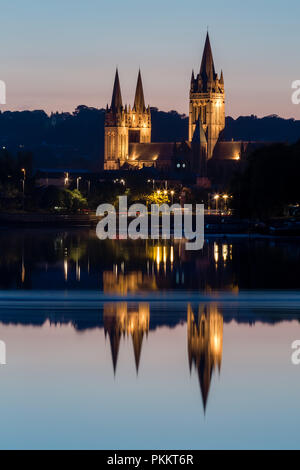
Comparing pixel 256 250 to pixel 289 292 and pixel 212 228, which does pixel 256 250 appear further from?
pixel 212 228

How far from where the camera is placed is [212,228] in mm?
86375

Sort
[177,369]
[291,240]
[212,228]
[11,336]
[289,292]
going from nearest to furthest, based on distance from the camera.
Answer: [177,369] → [11,336] → [289,292] → [291,240] → [212,228]

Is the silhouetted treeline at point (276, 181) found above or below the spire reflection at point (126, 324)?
above

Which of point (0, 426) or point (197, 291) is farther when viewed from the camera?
point (197, 291)

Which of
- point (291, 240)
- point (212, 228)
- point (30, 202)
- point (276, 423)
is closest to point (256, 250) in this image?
point (291, 240)

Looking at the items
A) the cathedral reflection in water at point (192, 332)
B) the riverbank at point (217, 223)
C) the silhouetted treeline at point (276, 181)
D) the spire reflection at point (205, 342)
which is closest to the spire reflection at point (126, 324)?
the cathedral reflection in water at point (192, 332)

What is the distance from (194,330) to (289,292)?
8.68 m

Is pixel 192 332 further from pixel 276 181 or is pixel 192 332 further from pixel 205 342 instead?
pixel 276 181

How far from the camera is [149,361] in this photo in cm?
1989

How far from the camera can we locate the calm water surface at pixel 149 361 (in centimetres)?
1503

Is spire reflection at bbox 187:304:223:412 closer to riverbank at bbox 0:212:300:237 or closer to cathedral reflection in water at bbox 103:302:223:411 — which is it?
cathedral reflection in water at bbox 103:302:223:411

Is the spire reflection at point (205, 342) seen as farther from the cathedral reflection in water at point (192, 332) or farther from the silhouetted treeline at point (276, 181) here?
the silhouetted treeline at point (276, 181)

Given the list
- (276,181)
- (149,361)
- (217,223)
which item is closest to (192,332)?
(149,361)

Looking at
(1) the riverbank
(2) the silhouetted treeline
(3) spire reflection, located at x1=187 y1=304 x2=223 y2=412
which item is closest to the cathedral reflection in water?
(3) spire reflection, located at x1=187 y1=304 x2=223 y2=412
